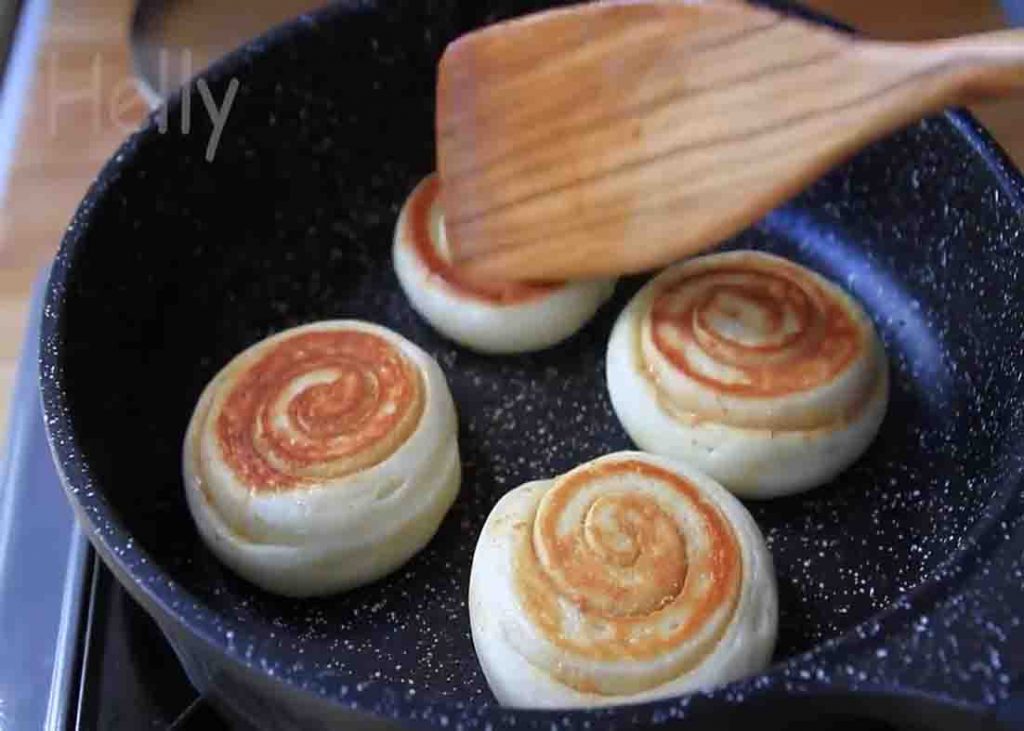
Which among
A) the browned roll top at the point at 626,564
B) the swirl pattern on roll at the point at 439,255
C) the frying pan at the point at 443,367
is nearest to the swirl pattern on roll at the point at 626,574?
the browned roll top at the point at 626,564

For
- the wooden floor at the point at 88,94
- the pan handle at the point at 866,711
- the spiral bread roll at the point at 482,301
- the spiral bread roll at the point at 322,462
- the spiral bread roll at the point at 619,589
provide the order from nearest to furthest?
the pan handle at the point at 866,711, the spiral bread roll at the point at 619,589, the spiral bread roll at the point at 322,462, the spiral bread roll at the point at 482,301, the wooden floor at the point at 88,94

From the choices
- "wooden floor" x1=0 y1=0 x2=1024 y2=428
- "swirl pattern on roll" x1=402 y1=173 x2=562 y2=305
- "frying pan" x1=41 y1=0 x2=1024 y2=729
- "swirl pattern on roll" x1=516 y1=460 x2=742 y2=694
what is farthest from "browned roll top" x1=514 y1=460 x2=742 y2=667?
"wooden floor" x1=0 y1=0 x2=1024 y2=428

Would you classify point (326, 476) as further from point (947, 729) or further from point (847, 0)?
point (847, 0)

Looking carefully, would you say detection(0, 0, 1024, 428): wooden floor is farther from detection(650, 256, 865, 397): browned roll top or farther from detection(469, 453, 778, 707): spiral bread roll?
detection(469, 453, 778, 707): spiral bread roll

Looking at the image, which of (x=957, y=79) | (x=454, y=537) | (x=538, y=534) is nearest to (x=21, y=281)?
(x=454, y=537)

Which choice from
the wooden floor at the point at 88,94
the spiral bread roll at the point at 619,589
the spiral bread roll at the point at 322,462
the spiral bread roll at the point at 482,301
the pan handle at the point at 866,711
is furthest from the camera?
the wooden floor at the point at 88,94

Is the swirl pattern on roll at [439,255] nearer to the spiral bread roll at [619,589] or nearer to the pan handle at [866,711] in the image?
the spiral bread roll at [619,589]

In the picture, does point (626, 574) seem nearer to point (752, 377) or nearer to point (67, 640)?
point (752, 377)
